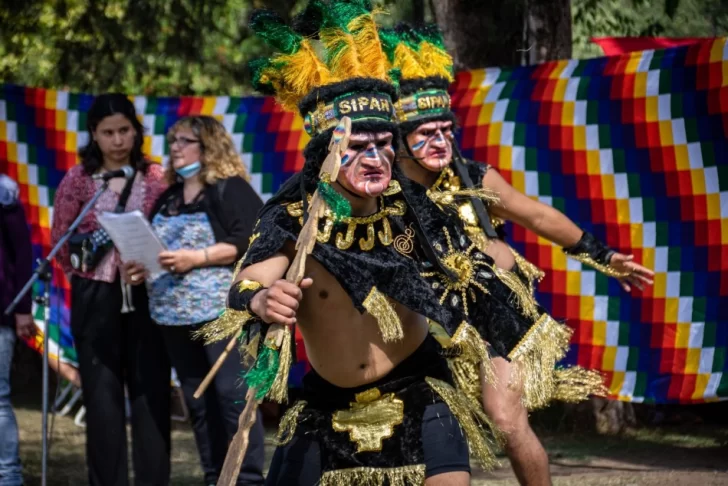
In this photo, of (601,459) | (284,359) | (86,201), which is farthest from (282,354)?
(601,459)

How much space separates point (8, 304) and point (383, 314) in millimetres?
3125

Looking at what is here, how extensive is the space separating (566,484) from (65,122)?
14.4 ft

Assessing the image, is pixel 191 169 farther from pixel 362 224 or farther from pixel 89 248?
pixel 362 224

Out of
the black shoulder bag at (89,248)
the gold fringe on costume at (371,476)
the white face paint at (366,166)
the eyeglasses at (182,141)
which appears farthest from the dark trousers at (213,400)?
the white face paint at (366,166)

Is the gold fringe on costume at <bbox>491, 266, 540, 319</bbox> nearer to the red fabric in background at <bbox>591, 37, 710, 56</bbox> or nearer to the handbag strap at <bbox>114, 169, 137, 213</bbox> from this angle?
the handbag strap at <bbox>114, 169, 137, 213</bbox>

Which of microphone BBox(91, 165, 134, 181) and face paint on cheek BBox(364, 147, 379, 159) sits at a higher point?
face paint on cheek BBox(364, 147, 379, 159)

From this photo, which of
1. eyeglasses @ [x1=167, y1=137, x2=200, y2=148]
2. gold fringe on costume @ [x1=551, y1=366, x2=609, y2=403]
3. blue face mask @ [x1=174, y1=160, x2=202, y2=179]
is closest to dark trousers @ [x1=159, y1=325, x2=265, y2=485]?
blue face mask @ [x1=174, y1=160, x2=202, y2=179]

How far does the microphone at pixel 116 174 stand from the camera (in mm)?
6004

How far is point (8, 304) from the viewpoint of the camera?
6.29m

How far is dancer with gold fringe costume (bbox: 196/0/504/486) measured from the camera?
153 inches

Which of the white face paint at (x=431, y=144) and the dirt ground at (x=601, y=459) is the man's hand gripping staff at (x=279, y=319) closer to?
the white face paint at (x=431, y=144)

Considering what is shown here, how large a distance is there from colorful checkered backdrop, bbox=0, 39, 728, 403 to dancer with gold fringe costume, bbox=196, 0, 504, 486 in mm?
2731

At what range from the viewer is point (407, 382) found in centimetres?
400

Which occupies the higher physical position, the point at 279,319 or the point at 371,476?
the point at 279,319
